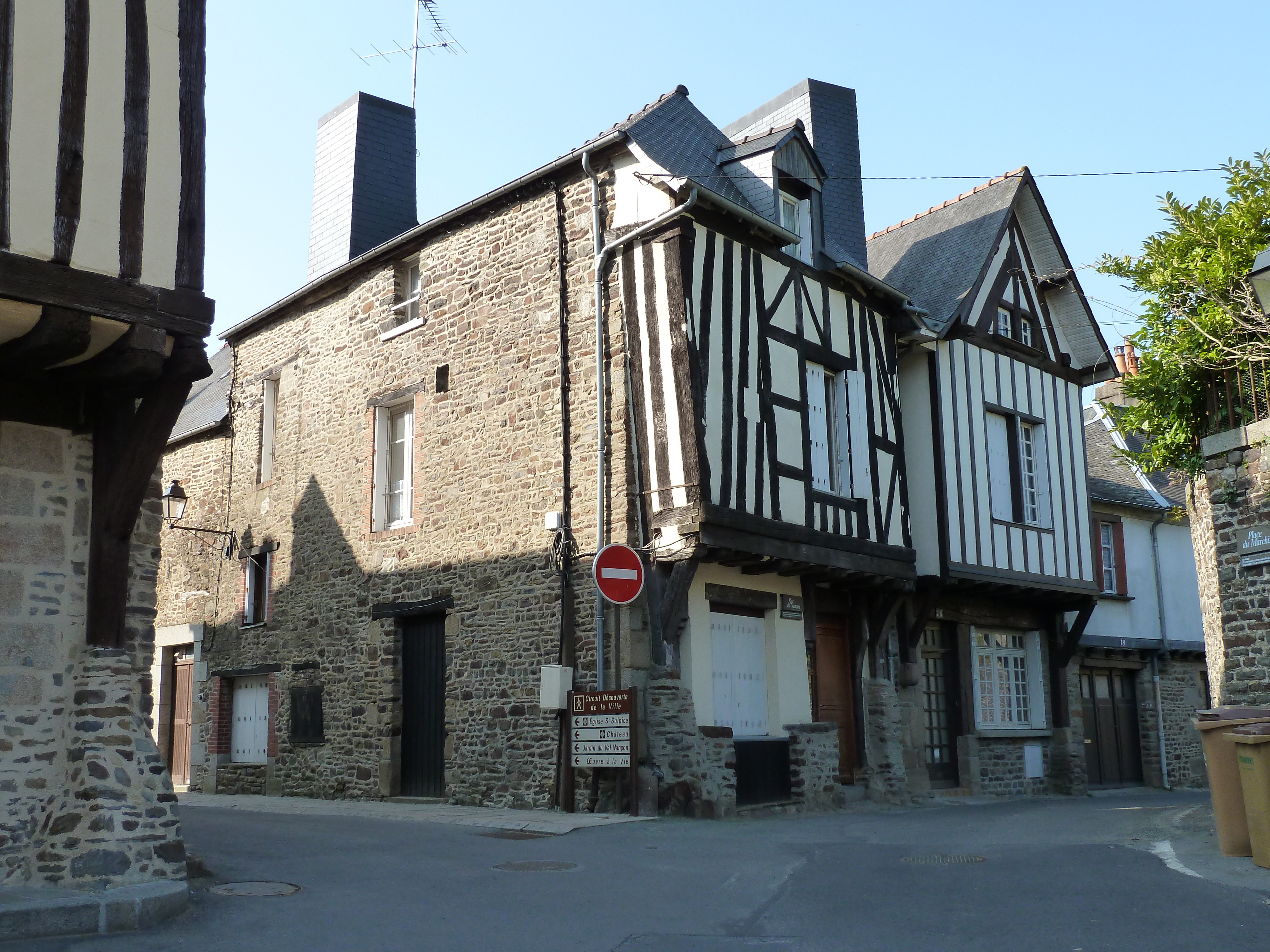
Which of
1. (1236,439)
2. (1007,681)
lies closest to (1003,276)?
(1236,439)

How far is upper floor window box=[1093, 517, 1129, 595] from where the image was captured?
17547 mm

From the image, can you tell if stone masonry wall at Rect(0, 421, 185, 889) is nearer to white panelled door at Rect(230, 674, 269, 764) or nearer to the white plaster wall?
the white plaster wall

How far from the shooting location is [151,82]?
6.49 m

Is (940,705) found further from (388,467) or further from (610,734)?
(388,467)

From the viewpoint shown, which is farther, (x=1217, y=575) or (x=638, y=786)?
(x=1217, y=575)

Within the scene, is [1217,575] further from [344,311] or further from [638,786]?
[344,311]

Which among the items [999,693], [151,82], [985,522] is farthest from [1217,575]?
[151,82]

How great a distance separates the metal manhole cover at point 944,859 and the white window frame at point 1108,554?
1114 cm

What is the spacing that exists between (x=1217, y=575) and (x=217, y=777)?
11.6 meters

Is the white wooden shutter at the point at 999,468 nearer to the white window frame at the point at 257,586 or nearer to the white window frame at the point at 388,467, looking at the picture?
the white window frame at the point at 388,467

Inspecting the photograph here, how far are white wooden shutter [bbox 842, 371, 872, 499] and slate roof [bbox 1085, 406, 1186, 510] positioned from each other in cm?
488

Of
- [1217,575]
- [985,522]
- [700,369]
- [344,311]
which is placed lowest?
[1217,575]

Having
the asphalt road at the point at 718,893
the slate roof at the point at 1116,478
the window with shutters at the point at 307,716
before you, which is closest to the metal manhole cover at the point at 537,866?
the asphalt road at the point at 718,893

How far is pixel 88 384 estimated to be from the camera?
6.52 m
